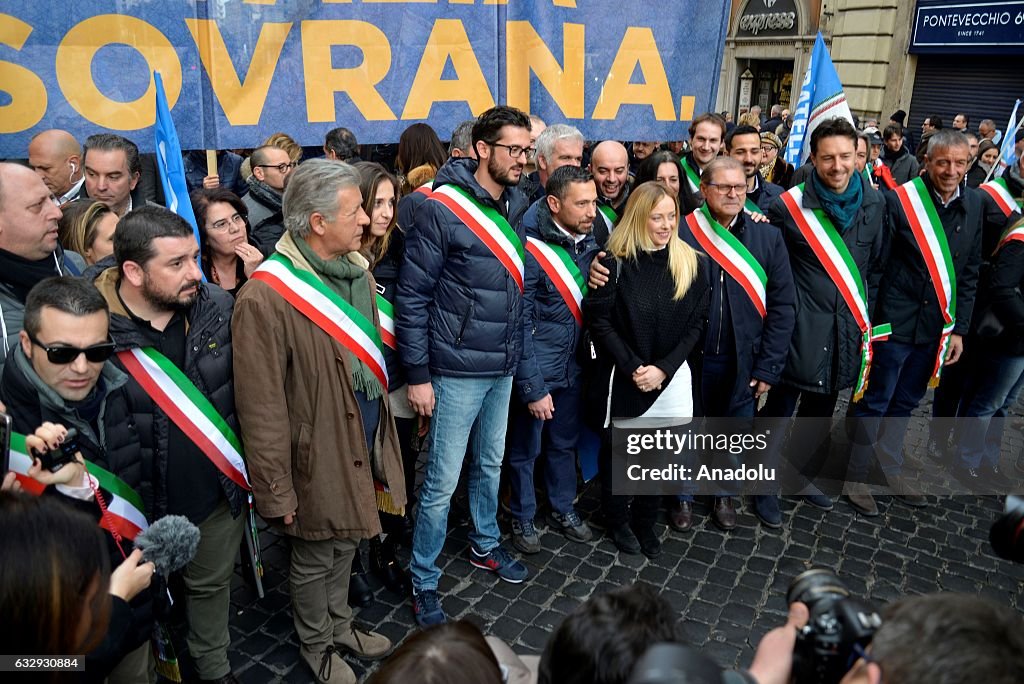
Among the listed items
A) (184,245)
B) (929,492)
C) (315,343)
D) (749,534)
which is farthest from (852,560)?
(184,245)

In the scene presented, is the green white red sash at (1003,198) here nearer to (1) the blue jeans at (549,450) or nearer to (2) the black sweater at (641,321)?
(2) the black sweater at (641,321)

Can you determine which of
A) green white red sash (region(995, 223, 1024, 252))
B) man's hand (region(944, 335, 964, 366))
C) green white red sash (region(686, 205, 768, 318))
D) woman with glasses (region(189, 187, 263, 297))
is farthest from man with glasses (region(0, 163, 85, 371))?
green white red sash (region(995, 223, 1024, 252))

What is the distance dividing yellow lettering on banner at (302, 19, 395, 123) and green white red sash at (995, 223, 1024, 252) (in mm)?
3879

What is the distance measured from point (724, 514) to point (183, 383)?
10.1ft

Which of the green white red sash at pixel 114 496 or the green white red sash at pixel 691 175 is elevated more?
the green white red sash at pixel 691 175

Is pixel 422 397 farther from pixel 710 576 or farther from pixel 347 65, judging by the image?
pixel 347 65

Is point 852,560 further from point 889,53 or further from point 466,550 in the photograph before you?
point 889,53

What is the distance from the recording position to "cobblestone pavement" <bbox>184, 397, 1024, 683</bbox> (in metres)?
3.47

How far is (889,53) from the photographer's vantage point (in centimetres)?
1678

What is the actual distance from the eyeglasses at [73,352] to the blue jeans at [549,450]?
7.28ft

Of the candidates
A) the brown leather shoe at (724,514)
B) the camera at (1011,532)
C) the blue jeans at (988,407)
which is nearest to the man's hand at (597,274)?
the brown leather shoe at (724,514)

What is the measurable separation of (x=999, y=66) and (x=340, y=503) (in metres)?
17.3

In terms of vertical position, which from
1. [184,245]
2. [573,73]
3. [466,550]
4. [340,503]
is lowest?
[466,550]

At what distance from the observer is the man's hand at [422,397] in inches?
136
